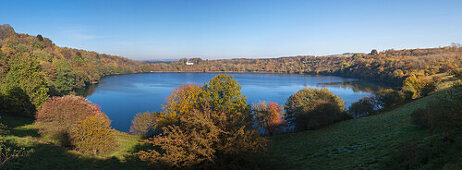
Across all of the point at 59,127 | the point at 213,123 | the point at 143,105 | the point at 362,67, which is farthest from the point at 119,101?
the point at 362,67

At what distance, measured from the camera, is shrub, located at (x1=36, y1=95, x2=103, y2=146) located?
15.3 m

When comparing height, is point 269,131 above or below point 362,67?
below

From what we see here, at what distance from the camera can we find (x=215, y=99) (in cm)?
1995

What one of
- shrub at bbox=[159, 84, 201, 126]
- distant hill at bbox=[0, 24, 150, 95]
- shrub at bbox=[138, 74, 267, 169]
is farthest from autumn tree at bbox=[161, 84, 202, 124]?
distant hill at bbox=[0, 24, 150, 95]

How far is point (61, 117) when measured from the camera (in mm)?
15992

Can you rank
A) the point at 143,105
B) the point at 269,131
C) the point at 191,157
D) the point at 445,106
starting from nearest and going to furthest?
the point at 191,157
the point at 445,106
the point at 269,131
the point at 143,105

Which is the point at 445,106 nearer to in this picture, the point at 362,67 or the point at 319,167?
the point at 319,167

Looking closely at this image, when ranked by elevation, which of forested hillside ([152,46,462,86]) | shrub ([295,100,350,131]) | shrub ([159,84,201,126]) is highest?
forested hillside ([152,46,462,86])

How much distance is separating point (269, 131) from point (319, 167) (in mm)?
18212

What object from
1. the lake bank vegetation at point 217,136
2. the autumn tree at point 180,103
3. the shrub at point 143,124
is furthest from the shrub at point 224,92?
the shrub at point 143,124

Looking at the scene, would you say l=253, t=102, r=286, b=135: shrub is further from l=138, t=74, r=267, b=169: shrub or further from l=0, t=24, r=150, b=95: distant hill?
l=0, t=24, r=150, b=95: distant hill

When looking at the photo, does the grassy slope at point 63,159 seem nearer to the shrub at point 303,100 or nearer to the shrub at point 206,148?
the shrub at point 206,148

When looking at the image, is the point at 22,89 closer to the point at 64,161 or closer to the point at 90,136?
the point at 90,136

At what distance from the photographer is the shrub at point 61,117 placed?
15266mm
